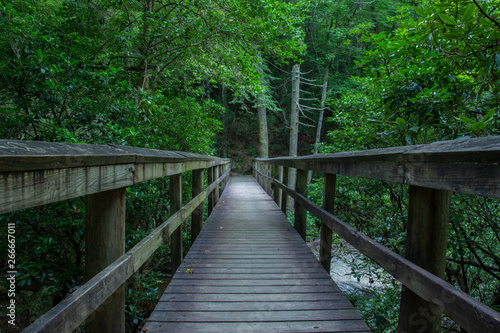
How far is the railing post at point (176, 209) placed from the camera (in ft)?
8.90

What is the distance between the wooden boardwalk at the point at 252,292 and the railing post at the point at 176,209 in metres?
0.11

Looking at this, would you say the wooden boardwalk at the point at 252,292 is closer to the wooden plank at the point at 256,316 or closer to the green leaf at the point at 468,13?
the wooden plank at the point at 256,316

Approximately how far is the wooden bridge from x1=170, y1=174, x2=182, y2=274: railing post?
1 cm

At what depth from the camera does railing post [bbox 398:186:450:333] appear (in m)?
1.29

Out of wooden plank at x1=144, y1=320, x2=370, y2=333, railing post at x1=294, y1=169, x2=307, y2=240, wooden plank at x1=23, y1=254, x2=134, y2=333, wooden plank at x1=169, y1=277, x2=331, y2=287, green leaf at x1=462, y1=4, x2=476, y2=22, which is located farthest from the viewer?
railing post at x1=294, y1=169, x2=307, y2=240

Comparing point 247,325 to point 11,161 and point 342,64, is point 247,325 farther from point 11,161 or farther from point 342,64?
point 342,64

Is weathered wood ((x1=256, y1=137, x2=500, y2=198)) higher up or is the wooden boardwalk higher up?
weathered wood ((x1=256, y1=137, x2=500, y2=198))

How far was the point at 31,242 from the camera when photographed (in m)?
2.61

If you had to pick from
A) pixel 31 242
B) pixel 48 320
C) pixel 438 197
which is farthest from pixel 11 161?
pixel 31 242

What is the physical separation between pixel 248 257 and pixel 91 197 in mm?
2046

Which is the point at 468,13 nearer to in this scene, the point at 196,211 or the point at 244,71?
the point at 196,211

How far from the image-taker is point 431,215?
131cm

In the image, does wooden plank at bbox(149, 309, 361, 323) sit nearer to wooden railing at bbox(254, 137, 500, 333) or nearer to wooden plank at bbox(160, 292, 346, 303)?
wooden plank at bbox(160, 292, 346, 303)

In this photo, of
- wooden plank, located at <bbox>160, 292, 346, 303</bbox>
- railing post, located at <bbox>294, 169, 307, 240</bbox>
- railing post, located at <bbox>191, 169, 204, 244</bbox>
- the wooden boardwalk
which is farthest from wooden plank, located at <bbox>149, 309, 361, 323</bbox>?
railing post, located at <bbox>191, 169, 204, 244</bbox>
